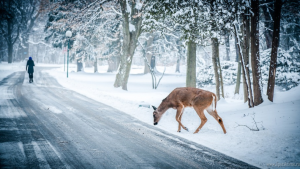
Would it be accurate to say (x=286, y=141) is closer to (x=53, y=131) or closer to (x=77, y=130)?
(x=77, y=130)

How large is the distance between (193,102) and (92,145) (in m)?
3.04

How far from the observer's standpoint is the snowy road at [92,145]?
4160 millimetres

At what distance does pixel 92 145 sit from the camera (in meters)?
5.04

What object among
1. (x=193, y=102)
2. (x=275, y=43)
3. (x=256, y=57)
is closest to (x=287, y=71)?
(x=275, y=43)

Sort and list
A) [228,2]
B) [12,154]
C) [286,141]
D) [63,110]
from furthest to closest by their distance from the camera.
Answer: [63,110], [228,2], [286,141], [12,154]

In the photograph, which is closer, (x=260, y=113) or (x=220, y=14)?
(x=260, y=113)

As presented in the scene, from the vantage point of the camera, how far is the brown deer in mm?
6305

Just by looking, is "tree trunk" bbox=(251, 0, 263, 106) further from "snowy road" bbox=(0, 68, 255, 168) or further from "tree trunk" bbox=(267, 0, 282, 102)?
"snowy road" bbox=(0, 68, 255, 168)

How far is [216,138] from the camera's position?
5.86 metres

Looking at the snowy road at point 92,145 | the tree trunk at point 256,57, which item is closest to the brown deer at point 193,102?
the snowy road at point 92,145

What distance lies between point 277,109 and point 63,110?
7.68 m

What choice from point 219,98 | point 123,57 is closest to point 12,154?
point 219,98

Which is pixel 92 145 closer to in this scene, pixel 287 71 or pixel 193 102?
pixel 193 102

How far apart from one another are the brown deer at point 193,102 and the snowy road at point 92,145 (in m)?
0.82
